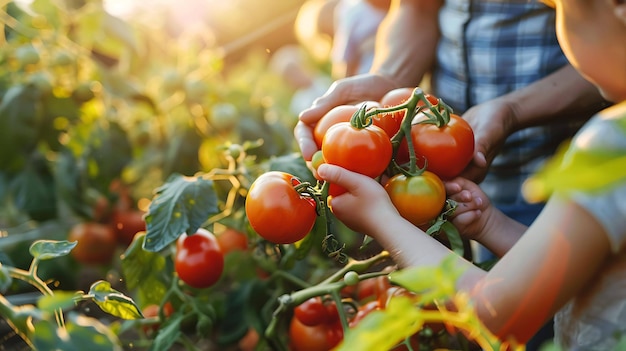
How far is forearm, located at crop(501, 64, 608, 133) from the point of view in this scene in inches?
53.4

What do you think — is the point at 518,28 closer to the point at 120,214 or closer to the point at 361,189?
the point at 361,189

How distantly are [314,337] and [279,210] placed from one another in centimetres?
40

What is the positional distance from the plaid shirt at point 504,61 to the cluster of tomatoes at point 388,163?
1.68 ft

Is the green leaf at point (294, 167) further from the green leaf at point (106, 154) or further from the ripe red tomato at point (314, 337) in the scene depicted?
the green leaf at point (106, 154)

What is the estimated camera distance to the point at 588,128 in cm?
76

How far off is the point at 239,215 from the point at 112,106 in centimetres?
96

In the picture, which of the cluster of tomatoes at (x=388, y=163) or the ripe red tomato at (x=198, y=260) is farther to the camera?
the ripe red tomato at (x=198, y=260)

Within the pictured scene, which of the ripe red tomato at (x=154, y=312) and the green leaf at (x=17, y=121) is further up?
the green leaf at (x=17, y=121)

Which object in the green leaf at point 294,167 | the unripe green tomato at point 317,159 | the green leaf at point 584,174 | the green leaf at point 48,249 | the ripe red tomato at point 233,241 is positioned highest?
the green leaf at point 584,174

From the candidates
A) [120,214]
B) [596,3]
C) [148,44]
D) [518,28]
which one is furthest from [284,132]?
[596,3]

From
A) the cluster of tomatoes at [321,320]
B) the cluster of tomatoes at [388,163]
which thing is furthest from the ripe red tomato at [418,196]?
the cluster of tomatoes at [321,320]

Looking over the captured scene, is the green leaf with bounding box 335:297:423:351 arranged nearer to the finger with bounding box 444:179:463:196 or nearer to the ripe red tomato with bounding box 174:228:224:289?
the finger with bounding box 444:179:463:196

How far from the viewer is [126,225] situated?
6.75 feet

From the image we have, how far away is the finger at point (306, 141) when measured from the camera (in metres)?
1.13
